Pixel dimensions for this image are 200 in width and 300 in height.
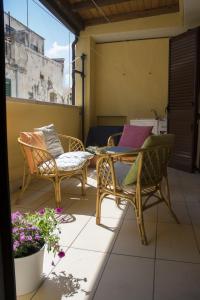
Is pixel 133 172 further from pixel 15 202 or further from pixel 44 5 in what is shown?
pixel 44 5

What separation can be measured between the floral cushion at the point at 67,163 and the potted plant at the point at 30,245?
1181 mm

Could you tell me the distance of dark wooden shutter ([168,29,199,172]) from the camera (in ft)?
13.3

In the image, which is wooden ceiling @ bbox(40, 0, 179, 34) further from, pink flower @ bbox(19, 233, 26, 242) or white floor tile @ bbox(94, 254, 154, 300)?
white floor tile @ bbox(94, 254, 154, 300)

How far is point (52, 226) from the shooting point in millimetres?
1538

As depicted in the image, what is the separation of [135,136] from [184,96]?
1.21 meters

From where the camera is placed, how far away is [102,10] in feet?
15.4

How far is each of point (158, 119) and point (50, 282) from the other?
158 inches

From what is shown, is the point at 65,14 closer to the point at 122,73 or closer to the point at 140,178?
the point at 122,73

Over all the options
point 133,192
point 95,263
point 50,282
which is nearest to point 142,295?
point 95,263

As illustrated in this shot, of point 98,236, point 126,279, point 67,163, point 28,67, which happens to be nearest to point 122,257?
point 126,279

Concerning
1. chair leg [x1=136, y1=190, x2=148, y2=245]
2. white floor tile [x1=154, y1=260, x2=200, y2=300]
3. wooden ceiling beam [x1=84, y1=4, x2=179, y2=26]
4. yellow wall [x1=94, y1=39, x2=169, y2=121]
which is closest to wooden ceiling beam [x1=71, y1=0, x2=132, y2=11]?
wooden ceiling beam [x1=84, y1=4, x2=179, y2=26]

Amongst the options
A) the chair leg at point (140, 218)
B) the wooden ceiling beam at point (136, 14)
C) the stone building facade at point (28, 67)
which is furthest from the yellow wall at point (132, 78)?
the chair leg at point (140, 218)

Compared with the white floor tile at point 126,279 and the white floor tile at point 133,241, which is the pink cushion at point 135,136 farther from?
the white floor tile at point 126,279

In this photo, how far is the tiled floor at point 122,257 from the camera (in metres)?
1.45
